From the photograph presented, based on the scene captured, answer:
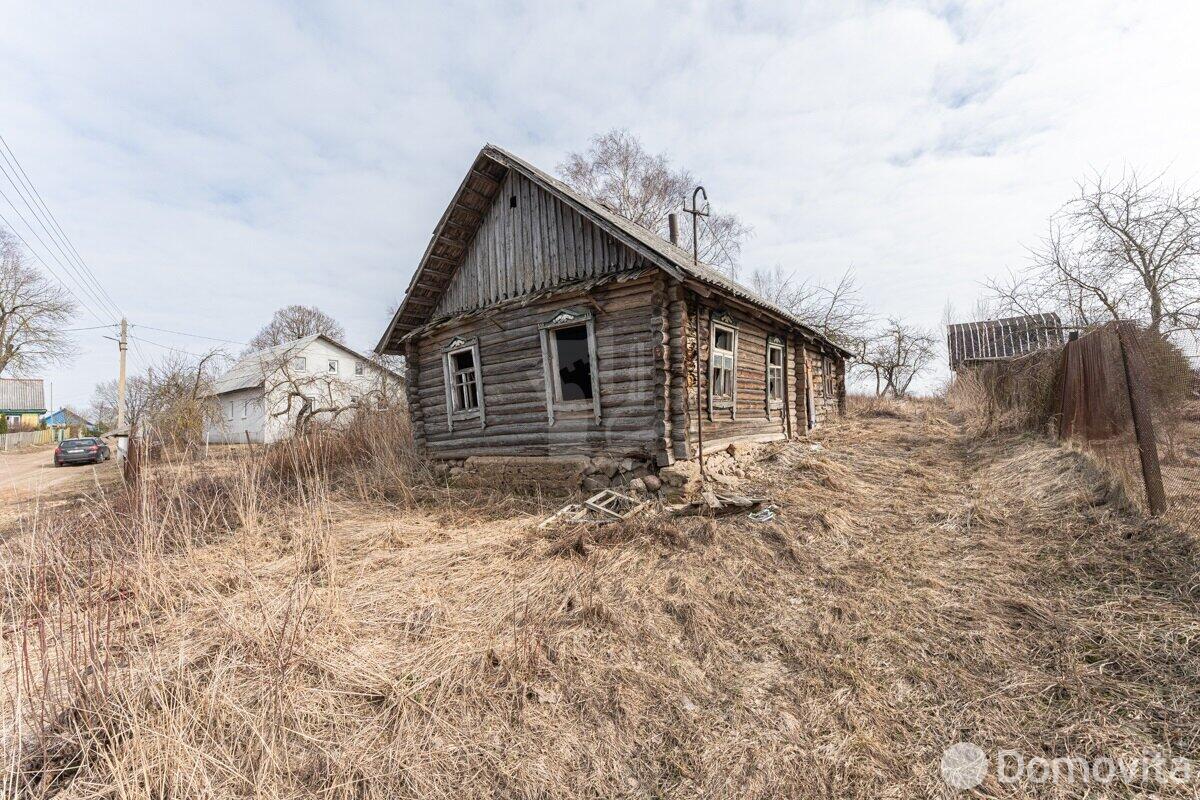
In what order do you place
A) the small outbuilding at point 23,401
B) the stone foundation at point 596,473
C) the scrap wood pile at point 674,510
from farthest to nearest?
1. the small outbuilding at point 23,401
2. the stone foundation at point 596,473
3. the scrap wood pile at point 674,510

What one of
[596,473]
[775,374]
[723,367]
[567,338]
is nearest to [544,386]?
[567,338]

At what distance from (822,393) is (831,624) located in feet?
49.7

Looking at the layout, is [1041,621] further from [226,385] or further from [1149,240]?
[226,385]

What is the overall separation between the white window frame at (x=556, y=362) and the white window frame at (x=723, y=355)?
2.12 m

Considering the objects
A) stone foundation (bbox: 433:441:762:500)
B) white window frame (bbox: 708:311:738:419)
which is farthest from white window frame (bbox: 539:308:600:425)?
white window frame (bbox: 708:311:738:419)

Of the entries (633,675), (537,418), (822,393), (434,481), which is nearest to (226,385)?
(434,481)

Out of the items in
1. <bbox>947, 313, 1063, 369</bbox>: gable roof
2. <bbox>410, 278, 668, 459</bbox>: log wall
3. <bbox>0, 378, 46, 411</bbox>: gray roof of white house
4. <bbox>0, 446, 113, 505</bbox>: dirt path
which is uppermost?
<bbox>0, 378, 46, 411</bbox>: gray roof of white house

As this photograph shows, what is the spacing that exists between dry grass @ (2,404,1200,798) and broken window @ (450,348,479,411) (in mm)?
5386

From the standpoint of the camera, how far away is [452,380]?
440 inches

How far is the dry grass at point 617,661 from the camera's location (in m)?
2.54

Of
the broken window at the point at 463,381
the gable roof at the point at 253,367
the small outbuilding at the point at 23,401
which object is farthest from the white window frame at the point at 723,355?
the small outbuilding at the point at 23,401

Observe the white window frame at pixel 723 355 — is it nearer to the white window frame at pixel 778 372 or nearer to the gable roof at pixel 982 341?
the white window frame at pixel 778 372

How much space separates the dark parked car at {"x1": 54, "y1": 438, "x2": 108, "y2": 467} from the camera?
813 inches

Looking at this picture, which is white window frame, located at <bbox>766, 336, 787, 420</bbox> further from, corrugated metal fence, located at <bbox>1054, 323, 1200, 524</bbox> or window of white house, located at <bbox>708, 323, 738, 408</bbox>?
corrugated metal fence, located at <bbox>1054, 323, 1200, 524</bbox>
